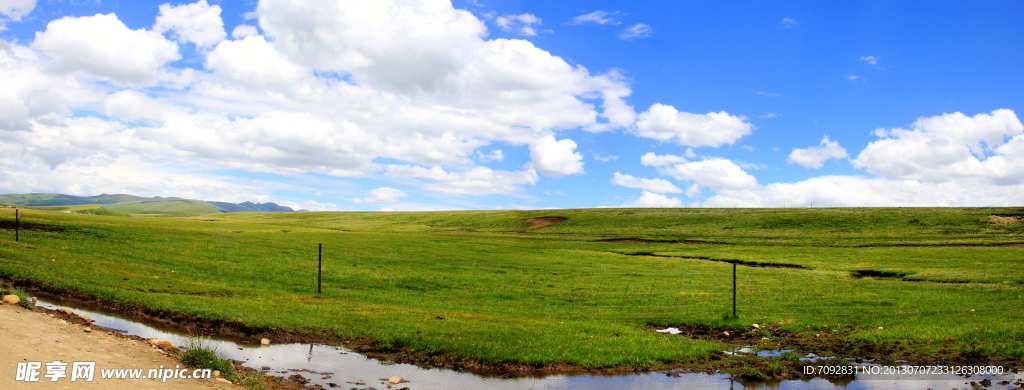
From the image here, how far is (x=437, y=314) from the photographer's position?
793 inches

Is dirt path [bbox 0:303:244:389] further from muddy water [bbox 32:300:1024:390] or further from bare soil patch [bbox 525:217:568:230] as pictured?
bare soil patch [bbox 525:217:568:230]

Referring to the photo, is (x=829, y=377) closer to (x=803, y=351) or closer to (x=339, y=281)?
(x=803, y=351)

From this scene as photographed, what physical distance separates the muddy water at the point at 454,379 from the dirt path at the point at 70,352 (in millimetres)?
1923

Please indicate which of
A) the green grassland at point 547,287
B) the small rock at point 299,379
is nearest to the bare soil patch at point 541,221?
the green grassland at point 547,287

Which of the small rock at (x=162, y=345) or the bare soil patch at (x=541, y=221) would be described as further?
the bare soil patch at (x=541, y=221)

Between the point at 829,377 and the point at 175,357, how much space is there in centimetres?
1631

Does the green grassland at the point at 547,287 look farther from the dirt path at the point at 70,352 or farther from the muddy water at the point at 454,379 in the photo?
the dirt path at the point at 70,352

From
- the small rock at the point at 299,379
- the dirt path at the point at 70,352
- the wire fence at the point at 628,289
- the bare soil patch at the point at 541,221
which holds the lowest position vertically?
the wire fence at the point at 628,289

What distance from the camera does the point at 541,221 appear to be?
90.3 m

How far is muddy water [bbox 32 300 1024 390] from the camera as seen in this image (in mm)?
11773

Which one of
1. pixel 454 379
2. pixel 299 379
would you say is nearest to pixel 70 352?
pixel 299 379

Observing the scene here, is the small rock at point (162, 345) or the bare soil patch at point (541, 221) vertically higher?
the bare soil patch at point (541, 221)

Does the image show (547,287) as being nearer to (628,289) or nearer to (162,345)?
(628,289)

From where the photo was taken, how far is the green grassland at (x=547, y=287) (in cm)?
1569
